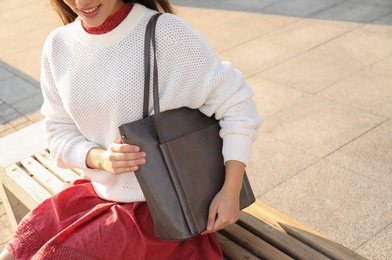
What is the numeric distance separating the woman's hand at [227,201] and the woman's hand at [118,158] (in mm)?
283

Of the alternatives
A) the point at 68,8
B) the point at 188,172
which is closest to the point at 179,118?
the point at 188,172

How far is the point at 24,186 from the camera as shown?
3.15 metres

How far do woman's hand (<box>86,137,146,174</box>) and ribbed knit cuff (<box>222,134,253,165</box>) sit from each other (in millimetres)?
288

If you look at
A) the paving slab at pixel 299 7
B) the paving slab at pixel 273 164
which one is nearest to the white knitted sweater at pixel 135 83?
the paving slab at pixel 273 164

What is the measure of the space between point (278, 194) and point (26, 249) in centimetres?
176

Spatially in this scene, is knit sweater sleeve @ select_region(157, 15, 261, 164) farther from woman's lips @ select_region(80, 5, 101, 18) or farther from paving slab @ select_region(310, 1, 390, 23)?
paving slab @ select_region(310, 1, 390, 23)

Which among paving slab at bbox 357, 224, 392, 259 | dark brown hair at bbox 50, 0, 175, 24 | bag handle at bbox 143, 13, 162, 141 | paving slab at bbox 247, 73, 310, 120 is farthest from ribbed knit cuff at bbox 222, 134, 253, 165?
paving slab at bbox 247, 73, 310, 120

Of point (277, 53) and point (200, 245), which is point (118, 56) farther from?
point (277, 53)

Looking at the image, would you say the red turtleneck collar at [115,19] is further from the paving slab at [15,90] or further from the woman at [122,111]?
the paving slab at [15,90]

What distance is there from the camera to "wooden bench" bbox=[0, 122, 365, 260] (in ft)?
7.72

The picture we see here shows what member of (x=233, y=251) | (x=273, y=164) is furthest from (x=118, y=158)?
(x=273, y=164)

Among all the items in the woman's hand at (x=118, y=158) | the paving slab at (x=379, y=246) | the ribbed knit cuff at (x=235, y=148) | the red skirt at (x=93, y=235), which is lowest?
the paving slab at (x=379, y=246)

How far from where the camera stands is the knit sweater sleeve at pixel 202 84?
2.14 metres

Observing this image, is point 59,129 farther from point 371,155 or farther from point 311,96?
point 311,96
